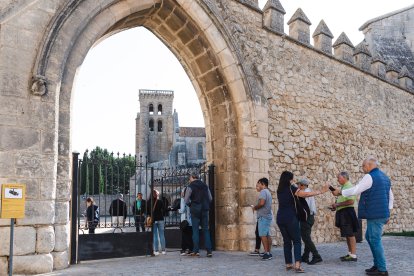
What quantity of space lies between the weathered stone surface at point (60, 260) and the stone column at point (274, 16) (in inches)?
252

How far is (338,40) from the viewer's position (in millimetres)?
11594

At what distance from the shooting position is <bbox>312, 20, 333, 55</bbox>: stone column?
423 inches

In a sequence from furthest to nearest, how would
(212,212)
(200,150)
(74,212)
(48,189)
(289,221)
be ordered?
(200,150), (212,212), (74,212), (48,189), (289,221)

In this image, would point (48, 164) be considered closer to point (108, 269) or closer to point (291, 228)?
point (108, 269)

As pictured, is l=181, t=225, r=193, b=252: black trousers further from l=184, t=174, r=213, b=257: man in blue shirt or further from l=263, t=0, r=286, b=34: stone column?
l=263, t=0, r=286, b=34: stone column

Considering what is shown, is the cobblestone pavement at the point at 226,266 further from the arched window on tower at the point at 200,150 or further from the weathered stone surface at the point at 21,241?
the arched window on tower at the point at 200,150

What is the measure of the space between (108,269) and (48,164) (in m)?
1.64

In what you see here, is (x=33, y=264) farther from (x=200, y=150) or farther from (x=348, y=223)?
(x=200, y=150)

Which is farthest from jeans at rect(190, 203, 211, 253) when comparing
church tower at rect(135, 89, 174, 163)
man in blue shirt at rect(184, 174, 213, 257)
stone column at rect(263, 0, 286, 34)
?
church tower at rect(135, 89, 174, 163)

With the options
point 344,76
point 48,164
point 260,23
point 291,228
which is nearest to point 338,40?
point 344,76

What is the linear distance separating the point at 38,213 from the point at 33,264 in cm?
63

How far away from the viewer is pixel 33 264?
530cm

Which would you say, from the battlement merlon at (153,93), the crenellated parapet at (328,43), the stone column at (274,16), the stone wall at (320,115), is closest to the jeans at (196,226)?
the stone wall at (320,115)

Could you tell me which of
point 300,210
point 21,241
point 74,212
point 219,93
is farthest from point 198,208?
point 21,241
